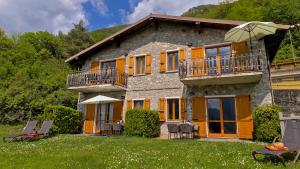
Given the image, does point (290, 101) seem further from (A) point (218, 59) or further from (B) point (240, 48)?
(A) point (218, 59)

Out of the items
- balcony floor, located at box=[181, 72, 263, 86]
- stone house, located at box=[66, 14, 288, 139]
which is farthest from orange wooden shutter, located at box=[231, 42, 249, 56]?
balcony floor, located at box=[181, 72, 263, 86]

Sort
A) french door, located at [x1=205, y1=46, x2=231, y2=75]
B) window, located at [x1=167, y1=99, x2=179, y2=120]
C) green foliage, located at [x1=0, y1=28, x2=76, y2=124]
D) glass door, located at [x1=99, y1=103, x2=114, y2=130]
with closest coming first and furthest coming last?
french door, located at [x1=205, y1=46, x2=231, y2=75]
window, located at [x1=167, y1=99, x2=179, y2=120]
glass door, located at [x1=99, y1=103, x2=114, y2=130]
green foliage, located at [x1=0, y1=28, x2=76, y2=124]

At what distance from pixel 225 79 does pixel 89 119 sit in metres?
10.1

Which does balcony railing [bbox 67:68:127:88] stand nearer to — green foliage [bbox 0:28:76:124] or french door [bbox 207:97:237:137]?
french door [bbox 207:97:237:137]

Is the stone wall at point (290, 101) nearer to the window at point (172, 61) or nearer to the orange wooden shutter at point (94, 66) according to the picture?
the window at point (172, 61)

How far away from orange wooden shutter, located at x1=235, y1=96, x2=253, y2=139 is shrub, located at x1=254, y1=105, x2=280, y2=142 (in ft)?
3.08

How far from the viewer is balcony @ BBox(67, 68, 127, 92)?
1523cm

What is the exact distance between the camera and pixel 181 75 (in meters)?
13.0

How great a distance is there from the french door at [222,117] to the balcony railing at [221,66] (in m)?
1.84

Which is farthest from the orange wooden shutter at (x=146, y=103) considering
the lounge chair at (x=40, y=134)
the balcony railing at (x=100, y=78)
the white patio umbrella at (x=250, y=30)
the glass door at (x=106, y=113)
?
the white patio umbrella at (x=250, y=30)

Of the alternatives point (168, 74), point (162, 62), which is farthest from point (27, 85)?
point (168, 74)

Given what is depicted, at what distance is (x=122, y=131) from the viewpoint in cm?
1487

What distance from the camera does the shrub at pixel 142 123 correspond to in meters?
13.3

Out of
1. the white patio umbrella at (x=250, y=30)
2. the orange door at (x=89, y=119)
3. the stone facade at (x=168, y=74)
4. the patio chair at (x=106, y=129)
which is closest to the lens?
the white patio umbrella at (x=250, y=30)
